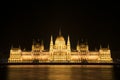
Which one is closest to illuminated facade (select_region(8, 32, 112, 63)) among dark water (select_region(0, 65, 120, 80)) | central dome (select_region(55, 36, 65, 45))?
central dome (select_region(55, 36, 65, 45))

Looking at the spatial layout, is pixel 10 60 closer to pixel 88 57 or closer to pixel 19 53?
pixel 19 53

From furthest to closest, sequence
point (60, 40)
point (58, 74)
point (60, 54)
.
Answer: point (60, 40)
point (60, 54)
point (58, 74)

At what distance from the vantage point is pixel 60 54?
403ft

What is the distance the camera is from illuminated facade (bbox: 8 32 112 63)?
400ft

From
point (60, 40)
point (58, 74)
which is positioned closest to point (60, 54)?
point (60, 40)

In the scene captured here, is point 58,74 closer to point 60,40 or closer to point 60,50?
point 60,40

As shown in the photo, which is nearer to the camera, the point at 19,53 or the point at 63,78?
the point at 63,78

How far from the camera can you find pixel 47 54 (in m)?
123

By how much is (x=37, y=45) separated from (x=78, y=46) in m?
13.7

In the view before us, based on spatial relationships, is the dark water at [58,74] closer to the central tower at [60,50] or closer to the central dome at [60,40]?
the central tower at [60,50]

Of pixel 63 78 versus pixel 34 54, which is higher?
pixel 34 54

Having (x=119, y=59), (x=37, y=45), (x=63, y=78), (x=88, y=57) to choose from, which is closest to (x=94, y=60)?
(x=88, y=57)

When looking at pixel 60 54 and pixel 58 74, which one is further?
pixel 60 54

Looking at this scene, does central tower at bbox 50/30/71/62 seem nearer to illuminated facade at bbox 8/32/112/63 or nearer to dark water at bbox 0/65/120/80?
illuminated facade at bbox 8/32/112/63
